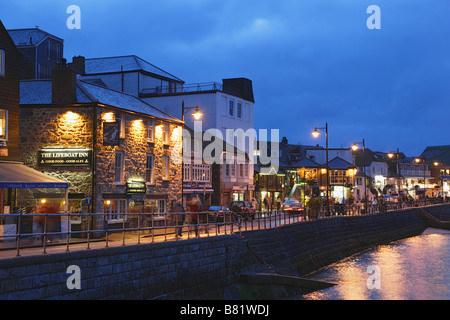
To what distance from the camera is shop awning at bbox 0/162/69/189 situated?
22.0 m

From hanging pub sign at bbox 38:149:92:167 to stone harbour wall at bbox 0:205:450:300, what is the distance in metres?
9.39

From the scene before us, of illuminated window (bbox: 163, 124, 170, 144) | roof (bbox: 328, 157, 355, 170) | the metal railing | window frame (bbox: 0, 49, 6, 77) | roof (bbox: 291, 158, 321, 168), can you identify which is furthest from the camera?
roof (bbox: 328, 157, 355, 170)

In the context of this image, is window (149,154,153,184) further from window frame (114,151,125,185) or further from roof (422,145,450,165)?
roof (422,145,450,165)

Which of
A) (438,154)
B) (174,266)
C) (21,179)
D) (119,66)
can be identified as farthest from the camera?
(438,154)

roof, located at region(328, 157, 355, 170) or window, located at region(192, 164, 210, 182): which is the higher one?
roof, located at region(328, 157, 355, 170)

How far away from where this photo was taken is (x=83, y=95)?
101ft

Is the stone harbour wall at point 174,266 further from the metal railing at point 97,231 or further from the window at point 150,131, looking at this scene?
the window at point 150,131

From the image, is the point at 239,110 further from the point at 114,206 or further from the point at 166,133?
the point at 114,206

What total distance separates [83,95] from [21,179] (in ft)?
29.3

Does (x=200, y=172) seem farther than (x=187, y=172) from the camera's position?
Yes

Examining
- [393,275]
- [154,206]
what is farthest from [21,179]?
[393,275]

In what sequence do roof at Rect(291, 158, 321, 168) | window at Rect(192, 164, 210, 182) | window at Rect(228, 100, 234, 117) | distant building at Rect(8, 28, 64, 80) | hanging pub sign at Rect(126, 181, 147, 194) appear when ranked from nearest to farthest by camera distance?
1. hanging pub sign at Rect(126, 181, 147, 194)
2. window at Rect(192, 164, 210, 182)
3. window at Rect(228, 100, 234, 117)
4. distant building at Rect(8, 28, 64, 80)
5. roof at Rect(291, 158, 321, 168)

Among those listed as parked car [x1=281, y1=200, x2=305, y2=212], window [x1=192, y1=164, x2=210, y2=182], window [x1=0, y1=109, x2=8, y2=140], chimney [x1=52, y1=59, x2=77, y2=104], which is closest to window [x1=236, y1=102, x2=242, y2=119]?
window [x1=192, y1=164, x2=210, y2=182]
